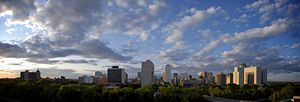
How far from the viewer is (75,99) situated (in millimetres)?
62188

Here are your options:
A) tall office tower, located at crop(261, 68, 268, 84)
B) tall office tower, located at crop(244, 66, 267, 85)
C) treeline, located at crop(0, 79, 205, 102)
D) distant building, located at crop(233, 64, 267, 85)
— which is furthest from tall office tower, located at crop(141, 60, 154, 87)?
treeline, located at crop(0, 79, 205, 102)

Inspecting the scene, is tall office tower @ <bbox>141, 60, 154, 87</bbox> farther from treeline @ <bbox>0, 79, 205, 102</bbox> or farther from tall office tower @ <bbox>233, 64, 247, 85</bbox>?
treeline @ <bbox>0, 79, 205, 102</bbox>

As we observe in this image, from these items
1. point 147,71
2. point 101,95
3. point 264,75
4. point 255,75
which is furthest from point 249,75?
point 101,95

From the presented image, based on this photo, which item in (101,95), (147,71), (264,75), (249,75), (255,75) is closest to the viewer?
(101,95)

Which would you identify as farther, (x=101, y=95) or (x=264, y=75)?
(x=264, y=75)

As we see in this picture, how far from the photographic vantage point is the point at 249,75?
182 m

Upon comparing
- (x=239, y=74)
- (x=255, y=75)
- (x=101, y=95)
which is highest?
(x=101, y=95)

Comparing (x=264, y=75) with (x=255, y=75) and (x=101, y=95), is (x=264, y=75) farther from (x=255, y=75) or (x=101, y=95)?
(x=101, y=95)

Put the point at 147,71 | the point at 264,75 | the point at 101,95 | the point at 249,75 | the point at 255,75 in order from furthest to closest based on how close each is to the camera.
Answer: the point at 264,75 → the point at 249,75 → the point at 255,75 → the point at 147,71 → the point at 101,95

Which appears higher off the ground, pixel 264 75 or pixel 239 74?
pixel 239 74

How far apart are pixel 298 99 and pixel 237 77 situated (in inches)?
6769

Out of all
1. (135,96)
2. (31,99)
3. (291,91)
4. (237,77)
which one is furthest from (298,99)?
(237,77)

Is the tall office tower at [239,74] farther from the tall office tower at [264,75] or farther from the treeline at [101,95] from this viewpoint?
the treeline at [101,95]

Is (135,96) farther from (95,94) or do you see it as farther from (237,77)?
(237,77)
